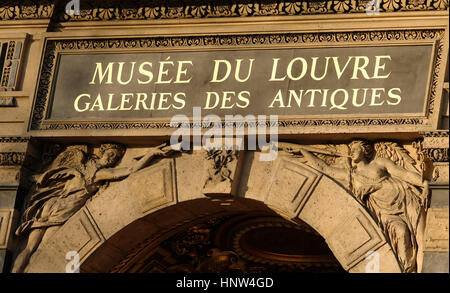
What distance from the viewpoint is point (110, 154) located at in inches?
422

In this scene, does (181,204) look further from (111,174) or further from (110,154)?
(110,154)

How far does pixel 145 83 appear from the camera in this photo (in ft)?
35.6

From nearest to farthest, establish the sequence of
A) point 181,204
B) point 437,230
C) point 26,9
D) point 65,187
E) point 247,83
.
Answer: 1. point 437,230
2. point 181,204
3. point 247,83
4. point 65,187
5. point 26,9

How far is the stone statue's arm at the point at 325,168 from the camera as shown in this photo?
10.2m

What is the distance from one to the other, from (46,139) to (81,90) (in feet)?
1.69

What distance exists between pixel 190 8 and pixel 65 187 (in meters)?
1.85

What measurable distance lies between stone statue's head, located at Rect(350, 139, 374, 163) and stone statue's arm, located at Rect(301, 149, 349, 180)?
0.14 m

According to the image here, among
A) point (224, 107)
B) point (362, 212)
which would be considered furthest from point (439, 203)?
point (224, 107)

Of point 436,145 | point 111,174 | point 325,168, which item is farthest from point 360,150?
point 111,174

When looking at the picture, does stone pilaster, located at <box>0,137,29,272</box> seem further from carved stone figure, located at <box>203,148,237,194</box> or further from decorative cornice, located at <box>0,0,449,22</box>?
carved stone figure, located at <box>203,148,237,194</box>

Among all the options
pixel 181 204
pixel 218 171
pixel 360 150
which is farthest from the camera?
pixel 181 204

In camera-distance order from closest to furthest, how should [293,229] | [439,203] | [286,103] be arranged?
1. [439,203]
2. [286,103]
3. [293,229]
